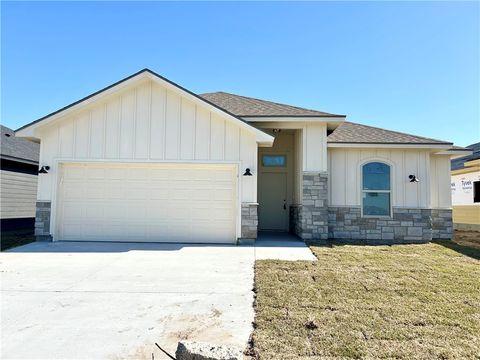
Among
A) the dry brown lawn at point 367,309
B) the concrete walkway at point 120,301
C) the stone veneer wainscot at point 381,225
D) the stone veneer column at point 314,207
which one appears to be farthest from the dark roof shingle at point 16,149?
the stone veneer wainscot at point 381,225

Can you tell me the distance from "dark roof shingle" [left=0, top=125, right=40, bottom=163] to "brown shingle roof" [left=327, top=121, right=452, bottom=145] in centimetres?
1199

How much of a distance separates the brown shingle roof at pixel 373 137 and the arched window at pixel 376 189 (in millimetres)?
805

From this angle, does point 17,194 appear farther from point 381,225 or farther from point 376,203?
point 381,225

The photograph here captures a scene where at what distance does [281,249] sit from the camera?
795cm

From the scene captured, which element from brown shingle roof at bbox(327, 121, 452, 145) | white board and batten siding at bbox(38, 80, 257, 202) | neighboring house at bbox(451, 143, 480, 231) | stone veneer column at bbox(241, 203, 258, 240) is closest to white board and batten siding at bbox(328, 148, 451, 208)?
brown shingle roof at bbox(327, 121, 452, 145)

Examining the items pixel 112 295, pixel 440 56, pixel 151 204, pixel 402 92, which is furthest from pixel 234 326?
pixel 402 92

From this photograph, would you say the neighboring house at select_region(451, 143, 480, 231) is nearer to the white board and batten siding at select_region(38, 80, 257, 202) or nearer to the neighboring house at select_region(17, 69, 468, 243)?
the neighboring house at select_region(17, 69, 468, 243)

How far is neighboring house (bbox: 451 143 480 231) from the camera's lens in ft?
42.9

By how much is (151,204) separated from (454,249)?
861 centimetres

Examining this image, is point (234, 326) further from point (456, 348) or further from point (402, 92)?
point (402, 92)

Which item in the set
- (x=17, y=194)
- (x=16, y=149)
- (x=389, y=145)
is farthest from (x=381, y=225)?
(x=16, y=149)

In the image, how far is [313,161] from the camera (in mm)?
9586

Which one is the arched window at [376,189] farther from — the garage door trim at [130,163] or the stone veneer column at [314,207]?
the garage door trim at [130,163]

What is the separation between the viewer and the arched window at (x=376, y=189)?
10.1 metres
